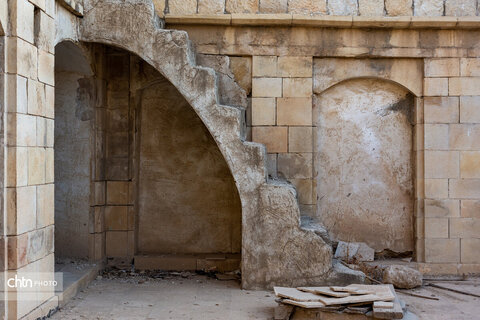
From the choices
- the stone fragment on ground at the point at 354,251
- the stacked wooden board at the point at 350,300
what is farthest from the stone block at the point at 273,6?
the stacked wooden board at the point at 350,300

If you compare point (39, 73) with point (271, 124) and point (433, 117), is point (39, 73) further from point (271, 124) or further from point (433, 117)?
point (433, 117)

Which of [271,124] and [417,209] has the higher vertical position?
[271,124]

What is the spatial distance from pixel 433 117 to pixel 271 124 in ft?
7.64

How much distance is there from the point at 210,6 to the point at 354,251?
4088mm

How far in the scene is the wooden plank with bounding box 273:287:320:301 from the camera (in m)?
6.01

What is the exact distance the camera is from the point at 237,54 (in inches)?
319

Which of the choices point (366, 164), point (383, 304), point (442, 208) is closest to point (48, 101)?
point (383, 304)

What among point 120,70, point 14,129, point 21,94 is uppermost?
point 120,70

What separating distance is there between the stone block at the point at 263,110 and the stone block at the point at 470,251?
3.27m

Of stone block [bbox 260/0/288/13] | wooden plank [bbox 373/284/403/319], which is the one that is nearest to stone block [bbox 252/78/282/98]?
stone block [bbox 260/0/288/13]

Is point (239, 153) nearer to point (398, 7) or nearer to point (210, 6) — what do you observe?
point (210, 6)

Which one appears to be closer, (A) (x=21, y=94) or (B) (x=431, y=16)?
(A) (x=21, y=94)

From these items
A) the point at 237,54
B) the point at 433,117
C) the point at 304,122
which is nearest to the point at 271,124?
the point at 304,122

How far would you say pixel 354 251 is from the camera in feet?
27.2
